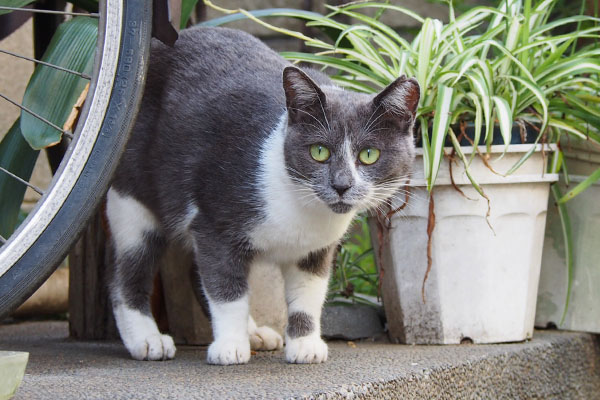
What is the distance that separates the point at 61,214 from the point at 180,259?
0.84 metres

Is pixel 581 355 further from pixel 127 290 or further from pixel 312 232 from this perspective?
pixel 127 290

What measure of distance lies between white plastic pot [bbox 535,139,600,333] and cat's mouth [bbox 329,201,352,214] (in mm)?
996

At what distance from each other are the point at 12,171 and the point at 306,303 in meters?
0.80

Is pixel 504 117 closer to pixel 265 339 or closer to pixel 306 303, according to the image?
pixel 306 303

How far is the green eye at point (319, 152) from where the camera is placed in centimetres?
181

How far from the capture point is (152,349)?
1.93 meters

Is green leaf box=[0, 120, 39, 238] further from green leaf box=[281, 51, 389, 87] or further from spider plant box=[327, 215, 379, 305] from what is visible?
spider plant box=[327, 215, 379, 305]

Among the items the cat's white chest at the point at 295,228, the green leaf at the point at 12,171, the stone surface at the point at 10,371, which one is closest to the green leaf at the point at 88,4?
the green leaf at the point at 12,171

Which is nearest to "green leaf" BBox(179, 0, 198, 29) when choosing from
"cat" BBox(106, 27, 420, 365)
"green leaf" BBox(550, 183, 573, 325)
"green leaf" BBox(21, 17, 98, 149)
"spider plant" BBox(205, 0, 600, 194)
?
"spider plant" BBox(205, 0, 600, 194)

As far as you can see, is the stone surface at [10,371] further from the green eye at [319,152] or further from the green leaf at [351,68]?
the green leaf at [351,68]

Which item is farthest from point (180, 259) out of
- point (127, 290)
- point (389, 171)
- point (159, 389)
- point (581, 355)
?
point (581, 355)

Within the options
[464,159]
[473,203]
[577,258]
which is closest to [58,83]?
[464,159]

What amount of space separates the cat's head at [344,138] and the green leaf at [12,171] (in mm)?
655

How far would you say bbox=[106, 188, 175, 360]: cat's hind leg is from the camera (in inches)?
80.4
